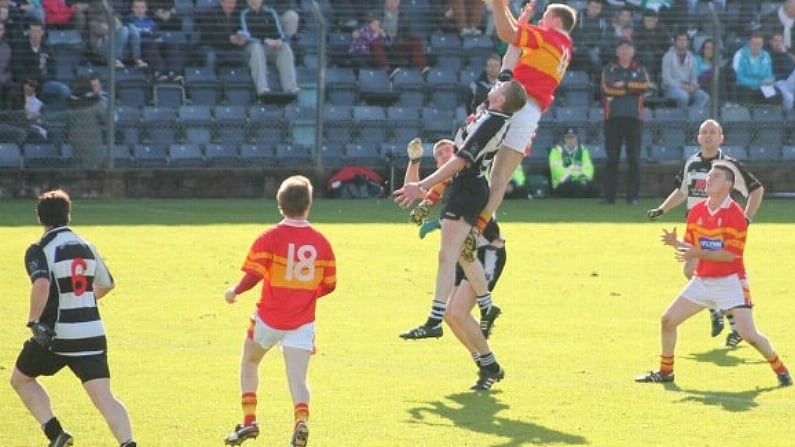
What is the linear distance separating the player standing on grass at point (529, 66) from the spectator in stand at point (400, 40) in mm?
12995

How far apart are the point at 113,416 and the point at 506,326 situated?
19.4 feet

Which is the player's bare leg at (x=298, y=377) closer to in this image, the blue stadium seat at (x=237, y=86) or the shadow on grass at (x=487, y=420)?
the shadow on grass at (x=487, y=420)

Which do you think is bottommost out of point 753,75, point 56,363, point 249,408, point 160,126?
point 160,126

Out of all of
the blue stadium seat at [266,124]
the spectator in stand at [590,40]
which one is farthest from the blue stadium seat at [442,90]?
the blue stadium seat at [266,124]

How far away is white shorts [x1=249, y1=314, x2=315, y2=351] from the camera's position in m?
8.57

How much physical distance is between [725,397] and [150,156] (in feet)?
48.0

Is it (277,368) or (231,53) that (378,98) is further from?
(277,368)

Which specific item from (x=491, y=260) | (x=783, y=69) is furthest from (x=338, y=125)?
(x=491, y=260)

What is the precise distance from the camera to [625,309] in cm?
1470

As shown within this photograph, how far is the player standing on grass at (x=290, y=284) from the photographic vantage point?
334 inches

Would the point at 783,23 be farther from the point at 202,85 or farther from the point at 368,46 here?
the point at 202,85

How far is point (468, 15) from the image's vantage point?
2569 centimetres

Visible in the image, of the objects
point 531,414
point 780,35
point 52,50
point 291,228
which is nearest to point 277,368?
point 531,414

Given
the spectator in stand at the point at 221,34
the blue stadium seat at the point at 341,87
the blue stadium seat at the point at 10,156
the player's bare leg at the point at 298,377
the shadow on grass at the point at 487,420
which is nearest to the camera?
the player's bare leg at the point at 298,377
